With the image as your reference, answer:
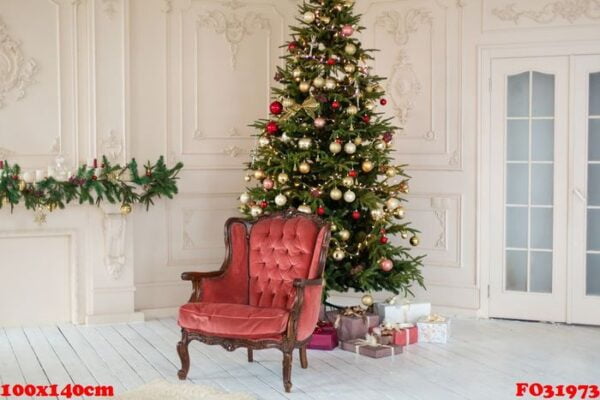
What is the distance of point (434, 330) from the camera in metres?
6.37

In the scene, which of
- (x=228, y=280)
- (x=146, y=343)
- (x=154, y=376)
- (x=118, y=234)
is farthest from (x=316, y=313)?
(x=118, y=234)

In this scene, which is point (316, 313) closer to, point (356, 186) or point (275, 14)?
point (356, 186)

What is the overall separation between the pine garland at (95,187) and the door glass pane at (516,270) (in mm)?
2905

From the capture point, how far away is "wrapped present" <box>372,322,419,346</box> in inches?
245

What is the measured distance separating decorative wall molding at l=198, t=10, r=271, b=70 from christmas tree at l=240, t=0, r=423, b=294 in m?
1.24

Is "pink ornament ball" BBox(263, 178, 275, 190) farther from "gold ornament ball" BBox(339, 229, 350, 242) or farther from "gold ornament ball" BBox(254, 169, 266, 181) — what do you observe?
"gold ornament ball" BBox(339, 229, 350, 242)

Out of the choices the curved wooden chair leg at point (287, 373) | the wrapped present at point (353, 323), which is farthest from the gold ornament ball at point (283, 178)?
the curved wooden chair leg at point (287, 373)

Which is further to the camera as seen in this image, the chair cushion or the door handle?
the door handle

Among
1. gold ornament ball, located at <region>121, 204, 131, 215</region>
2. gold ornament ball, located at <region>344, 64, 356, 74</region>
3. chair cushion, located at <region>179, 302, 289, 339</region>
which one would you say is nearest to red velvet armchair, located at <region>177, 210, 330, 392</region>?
chair cushion, located at <region>179, 302, 289, 339</region>

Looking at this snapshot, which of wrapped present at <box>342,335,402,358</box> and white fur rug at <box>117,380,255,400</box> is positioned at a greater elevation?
wrapped present at <box>342,335,402,358</box>

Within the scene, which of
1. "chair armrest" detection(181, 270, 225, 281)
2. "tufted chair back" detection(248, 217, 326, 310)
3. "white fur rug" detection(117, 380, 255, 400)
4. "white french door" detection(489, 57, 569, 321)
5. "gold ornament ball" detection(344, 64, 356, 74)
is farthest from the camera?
"white french door" detection(489, 57, 569, 321)

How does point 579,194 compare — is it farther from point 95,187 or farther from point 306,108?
point 95,187

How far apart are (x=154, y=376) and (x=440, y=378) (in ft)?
5.93

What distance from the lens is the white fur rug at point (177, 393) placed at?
491cm
